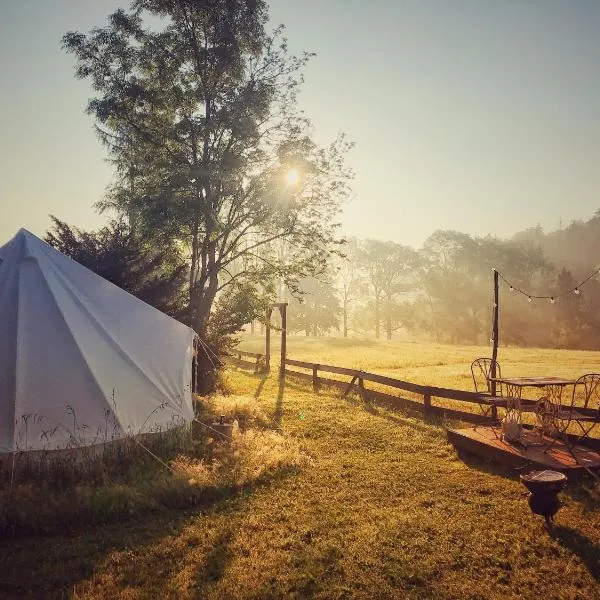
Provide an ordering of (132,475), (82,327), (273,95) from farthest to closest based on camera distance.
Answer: (273,95) < (82,327) < (132,475)

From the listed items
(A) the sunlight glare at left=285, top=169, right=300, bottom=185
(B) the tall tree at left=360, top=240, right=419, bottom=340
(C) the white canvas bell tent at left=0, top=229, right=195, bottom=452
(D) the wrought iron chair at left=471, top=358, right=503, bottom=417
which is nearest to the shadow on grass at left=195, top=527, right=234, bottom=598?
(C) the white canvas bell tent at left=0, top=229, right=195, bottom=452

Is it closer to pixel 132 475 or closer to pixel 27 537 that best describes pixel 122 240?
pixel 132 475

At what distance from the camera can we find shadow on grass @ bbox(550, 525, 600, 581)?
4848 millimetres

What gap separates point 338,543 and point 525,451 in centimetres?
434

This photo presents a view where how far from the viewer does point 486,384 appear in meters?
18.8

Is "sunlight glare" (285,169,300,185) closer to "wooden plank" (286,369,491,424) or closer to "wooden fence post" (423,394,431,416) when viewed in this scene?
"wooden plank" (286,369,491,424)

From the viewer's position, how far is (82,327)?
325 inches

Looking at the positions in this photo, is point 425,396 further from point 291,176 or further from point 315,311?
point 315,311

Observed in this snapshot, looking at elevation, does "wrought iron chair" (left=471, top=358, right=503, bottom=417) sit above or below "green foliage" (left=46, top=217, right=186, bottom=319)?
below

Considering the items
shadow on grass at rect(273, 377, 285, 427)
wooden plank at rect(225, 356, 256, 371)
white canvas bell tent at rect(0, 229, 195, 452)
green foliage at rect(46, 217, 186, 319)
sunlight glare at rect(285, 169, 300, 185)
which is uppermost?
sunlight glare at rect(285, 169, 300, 185)

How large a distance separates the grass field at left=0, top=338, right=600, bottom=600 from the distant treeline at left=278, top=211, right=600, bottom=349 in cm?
4870

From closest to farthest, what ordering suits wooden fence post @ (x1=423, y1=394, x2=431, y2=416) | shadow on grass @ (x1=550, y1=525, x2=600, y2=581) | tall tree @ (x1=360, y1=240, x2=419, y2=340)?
shadow on grass @ (x1=550, y1=525, x2=600, y2=581) < wooden fence post @ (x1=423, y1=394, x2=431, y2=416) < tall tree @ (x1=360, y1=240, x2=419, y2=340)

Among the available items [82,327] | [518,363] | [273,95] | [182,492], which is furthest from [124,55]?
[518,363]

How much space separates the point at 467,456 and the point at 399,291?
5513cm
